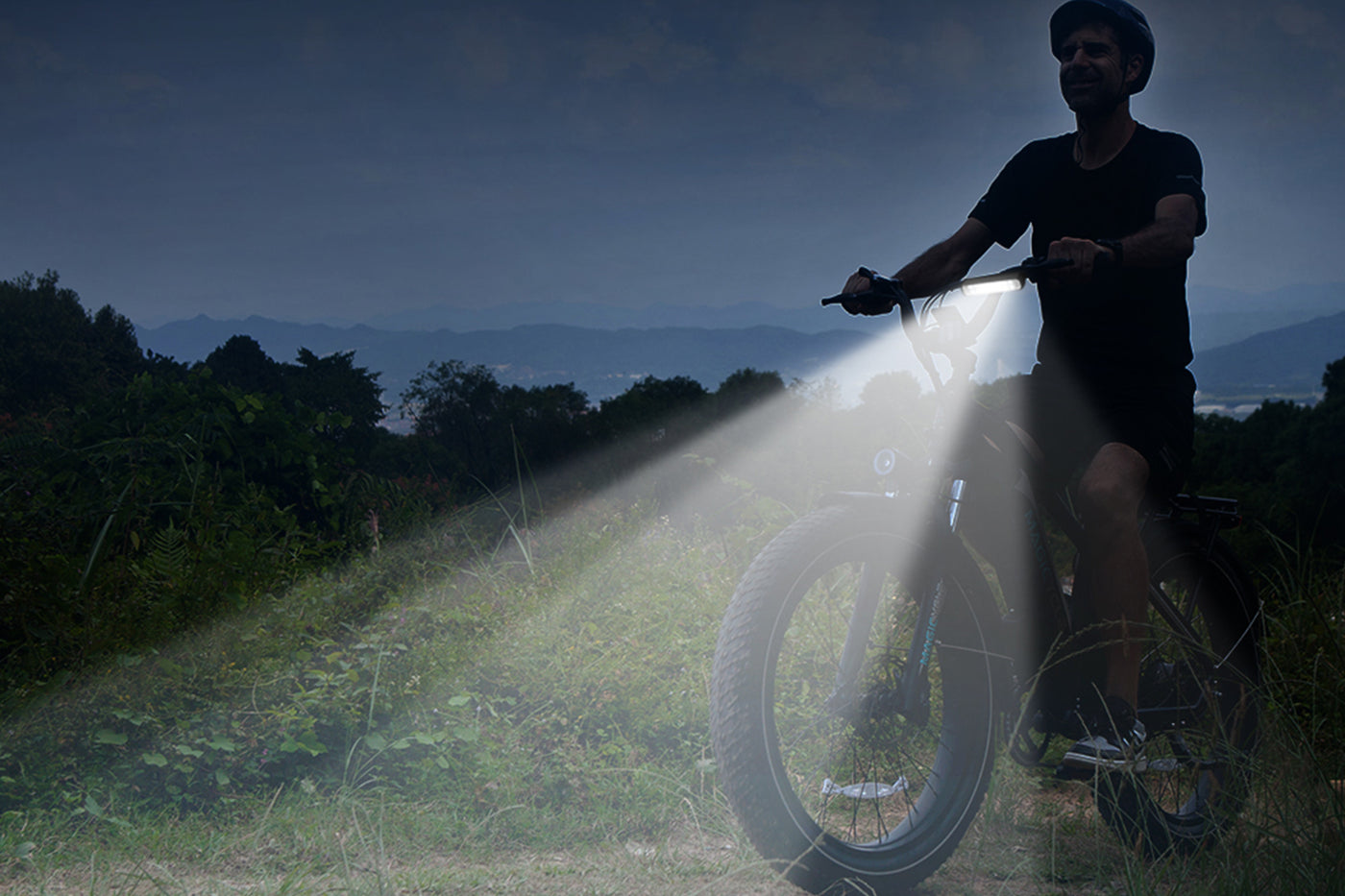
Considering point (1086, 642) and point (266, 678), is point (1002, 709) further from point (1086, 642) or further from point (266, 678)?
point (266, 678)

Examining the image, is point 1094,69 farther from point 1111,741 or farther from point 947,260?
point 1111,741

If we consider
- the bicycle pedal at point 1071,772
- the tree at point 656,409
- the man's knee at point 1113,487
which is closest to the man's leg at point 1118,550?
the man's knee at point 1113,487

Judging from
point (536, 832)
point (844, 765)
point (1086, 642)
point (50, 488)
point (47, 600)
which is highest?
point (50, 488)

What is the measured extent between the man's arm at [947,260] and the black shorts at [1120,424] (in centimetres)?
52

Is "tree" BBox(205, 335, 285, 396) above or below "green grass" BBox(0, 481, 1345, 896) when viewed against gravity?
above

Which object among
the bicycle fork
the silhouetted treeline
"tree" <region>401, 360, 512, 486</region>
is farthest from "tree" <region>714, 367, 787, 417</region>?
the bicycle fork

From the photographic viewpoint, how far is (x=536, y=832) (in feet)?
9.47

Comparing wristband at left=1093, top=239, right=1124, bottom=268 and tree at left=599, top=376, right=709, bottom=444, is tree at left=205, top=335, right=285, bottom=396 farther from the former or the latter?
wristband at left=1093, top=239, right=1124, bottom=268

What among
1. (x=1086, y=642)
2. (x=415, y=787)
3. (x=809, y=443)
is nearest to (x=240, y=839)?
(x=415, y=787)

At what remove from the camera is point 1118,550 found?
105 inches

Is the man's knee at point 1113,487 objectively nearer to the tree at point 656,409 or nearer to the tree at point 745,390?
the tree at point 656,409

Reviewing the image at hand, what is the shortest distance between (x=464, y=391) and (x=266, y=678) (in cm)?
875

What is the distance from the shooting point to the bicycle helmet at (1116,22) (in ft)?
8.85

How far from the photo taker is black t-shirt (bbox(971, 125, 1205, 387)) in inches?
111
